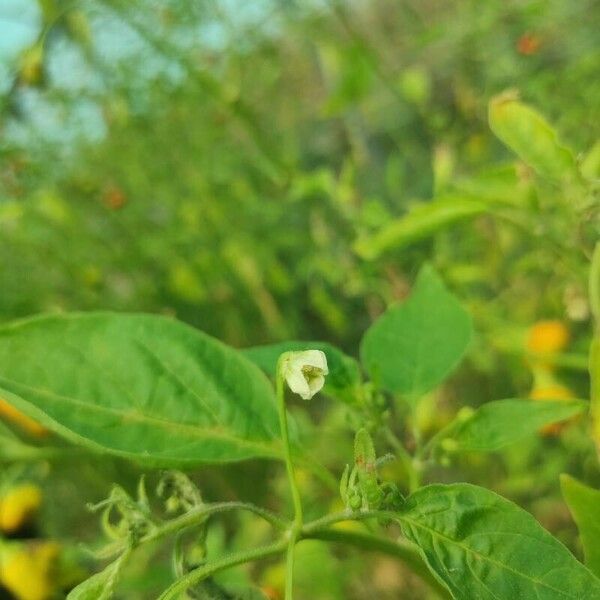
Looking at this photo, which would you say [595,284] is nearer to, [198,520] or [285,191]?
[198,520]

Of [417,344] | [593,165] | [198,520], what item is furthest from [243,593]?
[593,165]

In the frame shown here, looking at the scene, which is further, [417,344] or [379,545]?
[417,344]

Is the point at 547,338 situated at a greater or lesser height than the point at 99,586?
lesser

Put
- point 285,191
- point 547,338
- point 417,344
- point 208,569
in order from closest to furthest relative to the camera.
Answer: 1. point 208,569
2. point 417,344
3. point 547,338
4. point 285,191

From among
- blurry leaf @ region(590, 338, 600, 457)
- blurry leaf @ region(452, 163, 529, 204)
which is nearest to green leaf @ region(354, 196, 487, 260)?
blurry leaf @ region(452, 163, 529, 204)

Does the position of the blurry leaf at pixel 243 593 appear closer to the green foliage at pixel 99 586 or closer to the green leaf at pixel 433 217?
the green foliage at pixel 99 586

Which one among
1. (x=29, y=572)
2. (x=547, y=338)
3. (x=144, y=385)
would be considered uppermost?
(x=144, y=385)

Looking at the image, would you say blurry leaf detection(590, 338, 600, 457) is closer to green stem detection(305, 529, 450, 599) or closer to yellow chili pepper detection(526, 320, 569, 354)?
green stem detection(305, 529, 450, 599)
